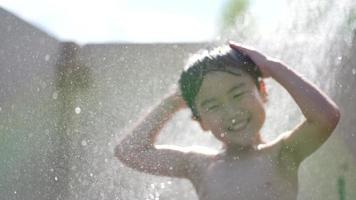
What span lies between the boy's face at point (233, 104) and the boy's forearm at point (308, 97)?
8 cm

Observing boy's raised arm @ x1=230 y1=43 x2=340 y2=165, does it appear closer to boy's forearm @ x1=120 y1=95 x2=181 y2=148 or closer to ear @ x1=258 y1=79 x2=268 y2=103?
Answer: ear @ x1=258 y1=79 x2=268 y2=103

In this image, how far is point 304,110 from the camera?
7.36 feet

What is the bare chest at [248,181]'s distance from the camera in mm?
2229

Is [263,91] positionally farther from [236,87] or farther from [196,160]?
[196,160]

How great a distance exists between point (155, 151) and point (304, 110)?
1.54 ft

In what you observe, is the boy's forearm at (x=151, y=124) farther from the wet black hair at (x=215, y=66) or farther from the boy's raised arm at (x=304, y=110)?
the boy's raised arm at (x=304, y=110)

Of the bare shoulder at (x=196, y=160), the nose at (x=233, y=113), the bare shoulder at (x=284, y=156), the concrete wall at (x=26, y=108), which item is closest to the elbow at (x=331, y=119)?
the bare shoulder at (x=284, y=156)

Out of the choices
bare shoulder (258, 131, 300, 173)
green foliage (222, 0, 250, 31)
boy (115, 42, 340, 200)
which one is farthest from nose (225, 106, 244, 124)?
green foliage (222, 0, 250, 31)

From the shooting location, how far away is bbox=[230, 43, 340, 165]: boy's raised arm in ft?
7.28

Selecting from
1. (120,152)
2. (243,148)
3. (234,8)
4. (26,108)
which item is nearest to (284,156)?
(243,148)

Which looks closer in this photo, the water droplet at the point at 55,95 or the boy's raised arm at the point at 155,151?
the boy's raised arm at the point at 155,151

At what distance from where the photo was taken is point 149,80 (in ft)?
13.4

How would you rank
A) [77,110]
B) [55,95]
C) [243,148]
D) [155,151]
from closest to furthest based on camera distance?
[243,148] → [155,151] → [77,110] → [55,95]

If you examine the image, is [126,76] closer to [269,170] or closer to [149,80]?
[149,80]
